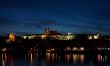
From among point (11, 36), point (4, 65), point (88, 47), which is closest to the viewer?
point (4, 65)

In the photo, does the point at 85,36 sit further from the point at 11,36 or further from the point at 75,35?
the point at 11,36

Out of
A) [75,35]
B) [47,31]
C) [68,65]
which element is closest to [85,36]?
[75,35]

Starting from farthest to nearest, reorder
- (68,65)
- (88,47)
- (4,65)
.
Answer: (88,47)
(68,65)
(4,65)

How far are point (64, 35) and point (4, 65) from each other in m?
117

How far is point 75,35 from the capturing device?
160 metres

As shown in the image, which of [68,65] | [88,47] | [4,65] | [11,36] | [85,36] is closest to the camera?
[4,65]

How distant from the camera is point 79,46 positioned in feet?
398

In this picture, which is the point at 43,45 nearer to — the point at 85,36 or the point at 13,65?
the point at 85,36

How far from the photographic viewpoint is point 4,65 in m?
48.4

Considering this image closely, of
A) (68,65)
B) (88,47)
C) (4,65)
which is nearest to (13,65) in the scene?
(4,65)

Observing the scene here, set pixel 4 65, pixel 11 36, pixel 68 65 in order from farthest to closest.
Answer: pixel 11 36
pixel 68 65
pixel 4 65

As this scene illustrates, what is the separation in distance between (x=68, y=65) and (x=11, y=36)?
370ft

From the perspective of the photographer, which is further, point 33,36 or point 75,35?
point 33,36

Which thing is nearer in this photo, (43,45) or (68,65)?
(68,65)
